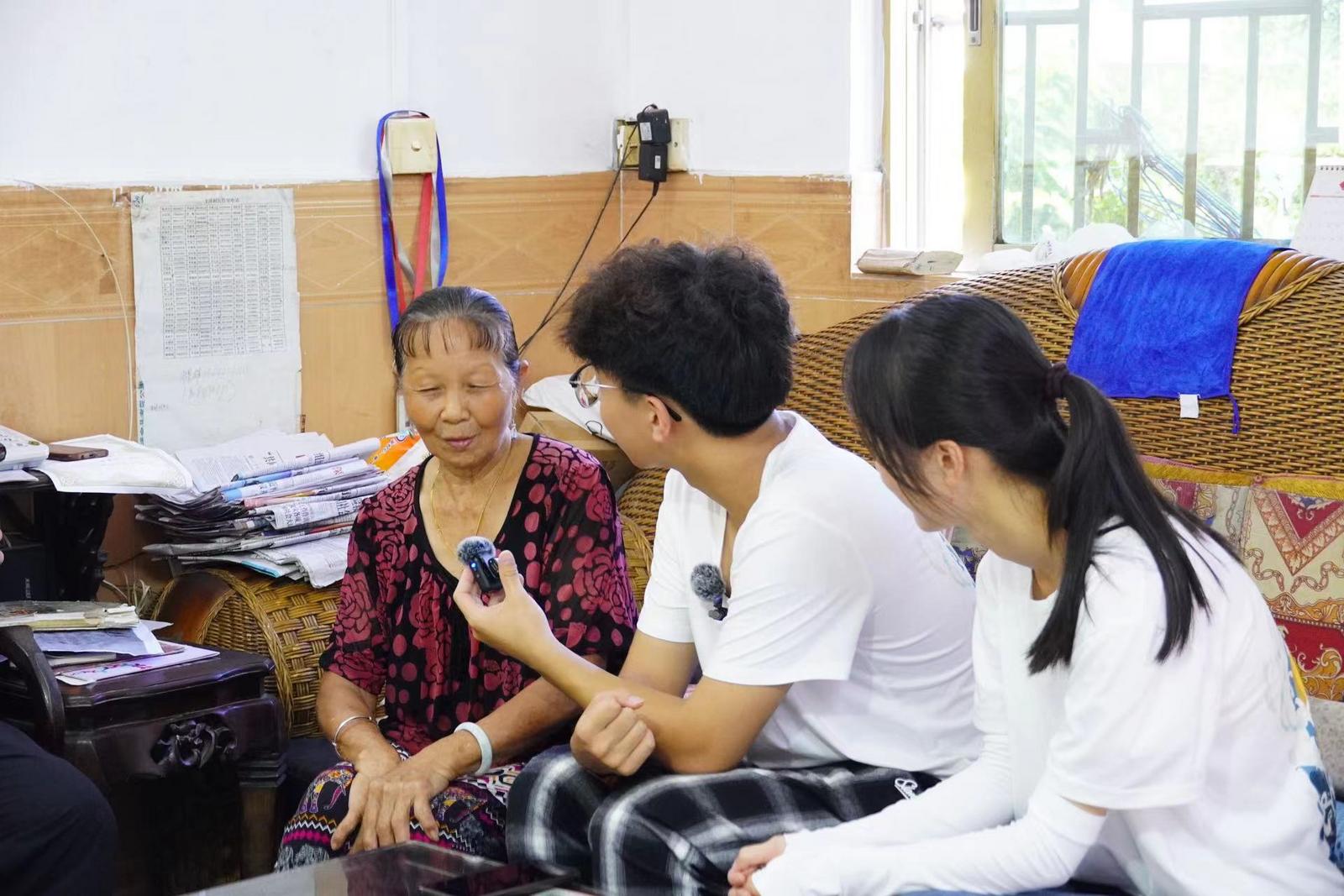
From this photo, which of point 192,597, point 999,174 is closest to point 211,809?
point 192,597

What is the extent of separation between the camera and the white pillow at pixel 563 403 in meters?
3.25

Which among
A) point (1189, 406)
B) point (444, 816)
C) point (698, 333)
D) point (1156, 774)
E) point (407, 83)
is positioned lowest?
point (444, 816)

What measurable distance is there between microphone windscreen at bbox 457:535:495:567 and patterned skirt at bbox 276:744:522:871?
318 millimetres

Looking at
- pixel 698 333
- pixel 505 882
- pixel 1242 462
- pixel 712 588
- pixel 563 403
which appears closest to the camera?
pixel 505 882

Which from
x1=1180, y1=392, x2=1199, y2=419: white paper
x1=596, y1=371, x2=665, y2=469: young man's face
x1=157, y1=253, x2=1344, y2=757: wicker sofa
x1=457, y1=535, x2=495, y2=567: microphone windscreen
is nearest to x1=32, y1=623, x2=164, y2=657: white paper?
x1=157, y1=253, x2=1344, y2=757: wicker sofa

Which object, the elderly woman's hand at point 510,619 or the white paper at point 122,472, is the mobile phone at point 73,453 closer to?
the white paper at point 122,472

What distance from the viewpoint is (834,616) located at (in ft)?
5.70

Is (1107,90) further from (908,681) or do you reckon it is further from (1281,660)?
(1281,660)

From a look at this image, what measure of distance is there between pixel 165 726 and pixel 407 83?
5.21 ft

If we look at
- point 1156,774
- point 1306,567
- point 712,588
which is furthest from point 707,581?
point 1306,567

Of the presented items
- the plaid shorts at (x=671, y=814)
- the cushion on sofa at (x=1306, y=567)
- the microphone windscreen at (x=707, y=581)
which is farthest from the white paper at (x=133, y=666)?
the cushion on sofa at (x=1306, y=567)

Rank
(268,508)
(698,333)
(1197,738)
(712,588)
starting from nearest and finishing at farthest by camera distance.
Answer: (1197,738) < (698,333) < (712,588) < (268,508)

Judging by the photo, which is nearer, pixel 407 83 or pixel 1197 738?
pixel 1197 738

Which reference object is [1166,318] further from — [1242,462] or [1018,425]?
[1018,425]
